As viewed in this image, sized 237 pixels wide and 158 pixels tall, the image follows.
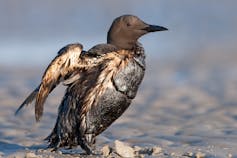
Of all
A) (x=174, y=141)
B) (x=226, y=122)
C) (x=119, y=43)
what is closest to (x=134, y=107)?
(x=226, y=122)

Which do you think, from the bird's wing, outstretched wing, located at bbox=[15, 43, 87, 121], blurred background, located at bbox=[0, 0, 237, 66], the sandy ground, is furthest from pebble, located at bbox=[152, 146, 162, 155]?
blurred background, located at bbox=[0, 0, 237, 66]

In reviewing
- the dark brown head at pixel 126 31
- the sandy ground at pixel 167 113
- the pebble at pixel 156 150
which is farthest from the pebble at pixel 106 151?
the dark brown head at pixel 126 31

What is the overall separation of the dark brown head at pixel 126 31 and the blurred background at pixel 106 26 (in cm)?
780

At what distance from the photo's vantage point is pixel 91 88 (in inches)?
563

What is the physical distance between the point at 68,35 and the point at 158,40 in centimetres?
172

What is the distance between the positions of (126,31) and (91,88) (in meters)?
0.94

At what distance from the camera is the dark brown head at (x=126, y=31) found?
1482 centimetres

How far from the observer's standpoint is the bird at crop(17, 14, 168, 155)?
14297 millimetres

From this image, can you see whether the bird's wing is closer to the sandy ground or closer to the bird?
the bird

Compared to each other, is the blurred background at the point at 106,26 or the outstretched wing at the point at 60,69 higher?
the blurred background at the point at 106,26

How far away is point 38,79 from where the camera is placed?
21531 millimetres

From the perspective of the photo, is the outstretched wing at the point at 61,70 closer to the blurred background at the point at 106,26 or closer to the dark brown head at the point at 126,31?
the dark brown head at the point at 126,31

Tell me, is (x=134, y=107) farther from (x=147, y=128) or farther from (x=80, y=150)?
(x=80, y=150)

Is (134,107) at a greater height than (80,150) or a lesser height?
greater
